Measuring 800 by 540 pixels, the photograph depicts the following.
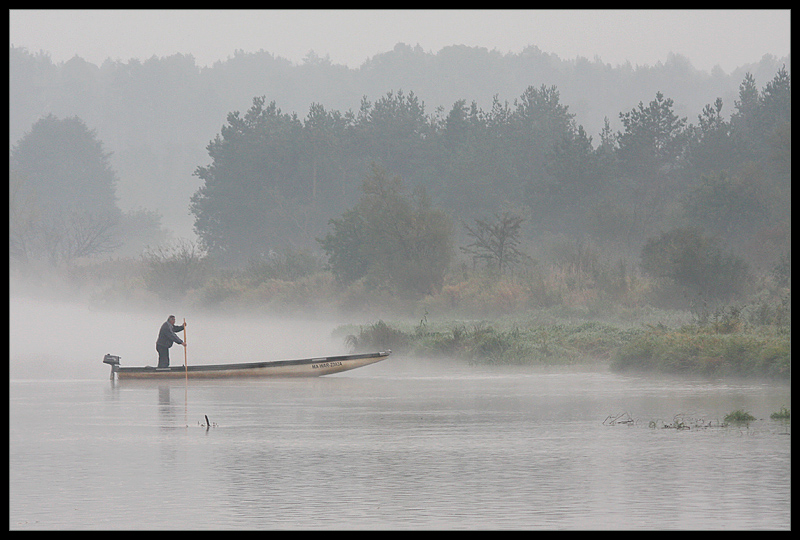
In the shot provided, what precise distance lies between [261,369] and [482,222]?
2960 cm

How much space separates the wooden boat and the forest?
23.7ft

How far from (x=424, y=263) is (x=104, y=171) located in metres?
94.2

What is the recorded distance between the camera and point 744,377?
105 feet

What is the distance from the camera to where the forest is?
52.5 m

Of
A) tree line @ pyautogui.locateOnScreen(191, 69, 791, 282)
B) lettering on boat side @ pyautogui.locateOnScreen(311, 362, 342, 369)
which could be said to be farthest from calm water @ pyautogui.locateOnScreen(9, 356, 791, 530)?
tree line @ pyautogui.locateOnScreen(191, 69, 791, 282)

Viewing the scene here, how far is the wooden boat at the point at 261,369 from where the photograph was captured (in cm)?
3500

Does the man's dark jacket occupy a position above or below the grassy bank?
above

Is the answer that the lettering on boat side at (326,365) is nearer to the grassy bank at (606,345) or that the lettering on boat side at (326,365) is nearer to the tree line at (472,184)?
the grassy bank at (606,345)

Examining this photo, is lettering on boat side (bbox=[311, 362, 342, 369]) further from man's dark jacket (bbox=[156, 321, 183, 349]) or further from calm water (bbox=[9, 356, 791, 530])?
man's dark jacket (bbox=[156, 321, 183, 349])

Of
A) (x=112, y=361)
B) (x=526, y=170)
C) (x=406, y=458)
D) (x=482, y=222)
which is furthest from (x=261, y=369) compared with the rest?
(x=526, y=170)

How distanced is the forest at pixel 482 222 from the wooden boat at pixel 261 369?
284 inches

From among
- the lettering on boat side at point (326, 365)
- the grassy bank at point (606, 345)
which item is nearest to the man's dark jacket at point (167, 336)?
the lettering on boat side at point (326, 365)
